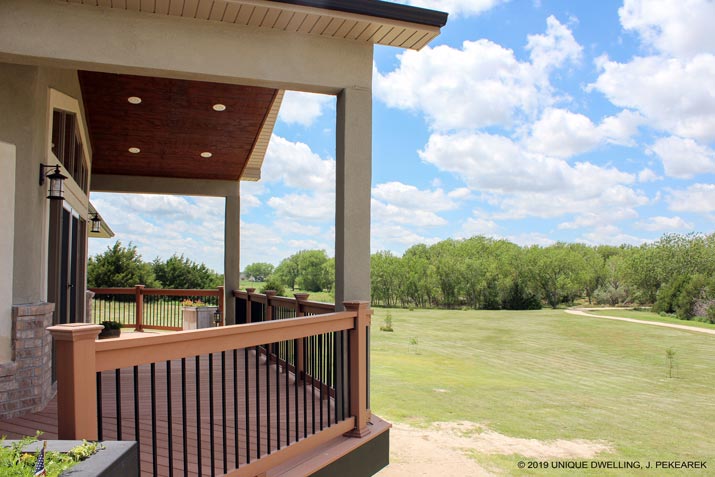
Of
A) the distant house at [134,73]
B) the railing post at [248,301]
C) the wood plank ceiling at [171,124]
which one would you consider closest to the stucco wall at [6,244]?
the distant house at [134,73]

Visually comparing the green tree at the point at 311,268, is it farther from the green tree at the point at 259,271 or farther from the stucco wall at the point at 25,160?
the stucco wall at the point at 25,160

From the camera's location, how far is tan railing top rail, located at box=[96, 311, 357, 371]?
7.80ft

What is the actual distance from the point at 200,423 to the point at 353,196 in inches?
87.2

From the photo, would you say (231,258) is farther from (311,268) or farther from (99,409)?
(311,268)

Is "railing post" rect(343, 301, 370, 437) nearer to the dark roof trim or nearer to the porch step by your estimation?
the porch step

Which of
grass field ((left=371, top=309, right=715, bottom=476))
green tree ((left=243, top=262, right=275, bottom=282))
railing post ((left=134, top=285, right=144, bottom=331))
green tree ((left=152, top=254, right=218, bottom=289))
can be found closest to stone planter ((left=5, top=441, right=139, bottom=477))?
grass field ((left=371, top=309, right=715, bottom=476))

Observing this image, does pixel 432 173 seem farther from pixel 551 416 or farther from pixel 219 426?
pixel 219 426

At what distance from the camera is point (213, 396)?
4254 mm

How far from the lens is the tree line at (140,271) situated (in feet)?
65.7

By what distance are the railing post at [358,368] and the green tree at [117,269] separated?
709 inches

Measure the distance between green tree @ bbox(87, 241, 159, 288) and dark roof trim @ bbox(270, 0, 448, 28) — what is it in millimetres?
18402

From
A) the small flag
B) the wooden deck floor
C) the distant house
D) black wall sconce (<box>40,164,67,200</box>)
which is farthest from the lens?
black wall sconce (<box>40,164,67,200</box>)

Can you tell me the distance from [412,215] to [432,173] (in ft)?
39.5

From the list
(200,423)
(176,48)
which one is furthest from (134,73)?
(200,423)
